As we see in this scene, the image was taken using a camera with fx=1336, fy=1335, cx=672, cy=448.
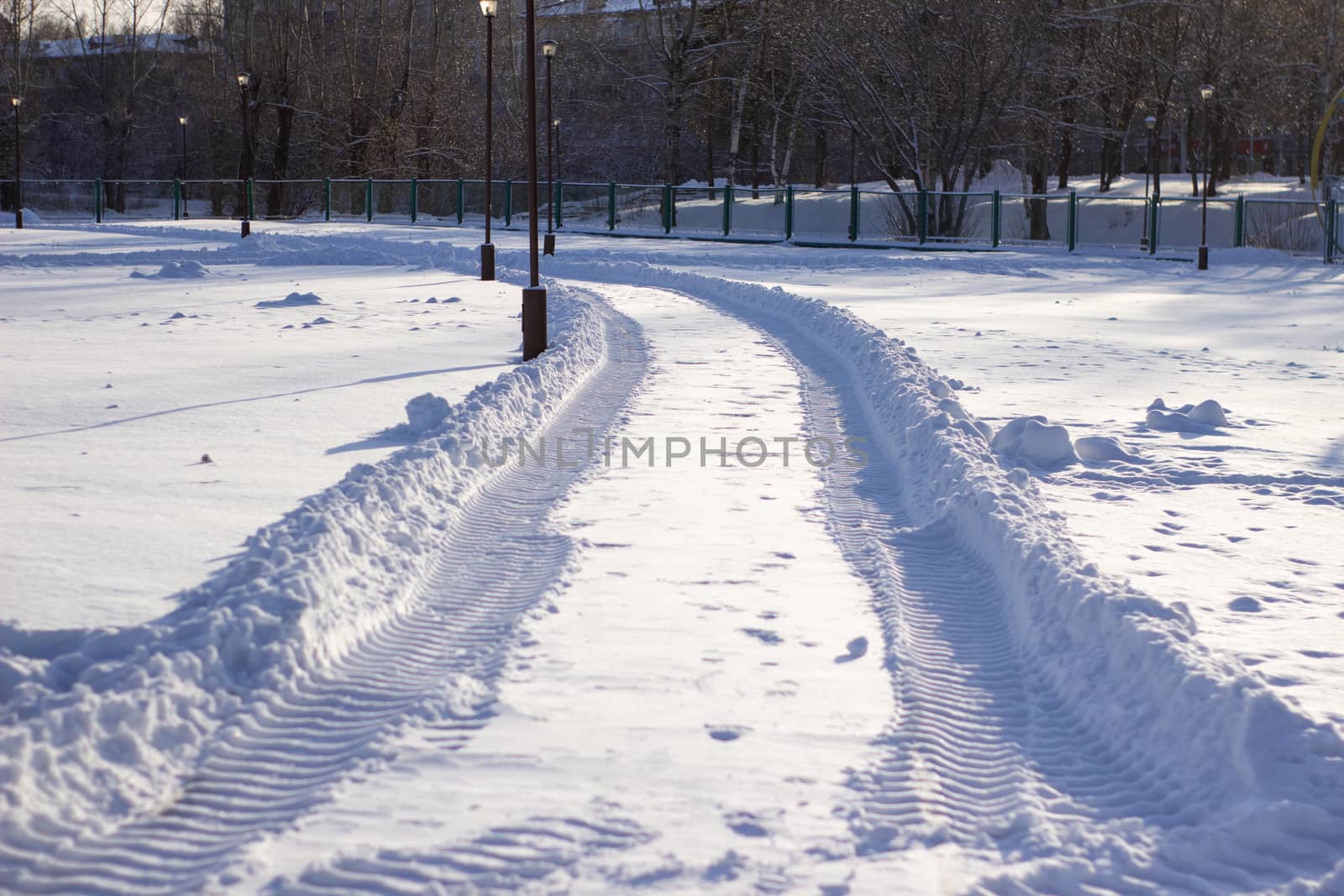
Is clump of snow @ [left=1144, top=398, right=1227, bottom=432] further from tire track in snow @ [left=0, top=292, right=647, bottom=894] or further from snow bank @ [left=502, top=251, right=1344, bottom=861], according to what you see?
tire track in snow @ [left=0, top=292, right=647, bottom=894]

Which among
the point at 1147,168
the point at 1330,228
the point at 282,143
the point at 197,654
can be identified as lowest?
the point at 197,654

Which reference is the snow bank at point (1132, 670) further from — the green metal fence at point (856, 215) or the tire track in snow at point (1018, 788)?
the green metal fence at point (856, 215)

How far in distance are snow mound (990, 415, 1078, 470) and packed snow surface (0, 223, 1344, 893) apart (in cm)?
3

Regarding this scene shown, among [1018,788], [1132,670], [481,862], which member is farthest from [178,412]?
[1018,788]

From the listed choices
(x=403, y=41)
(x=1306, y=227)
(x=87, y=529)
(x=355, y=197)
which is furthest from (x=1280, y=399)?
(x=403, y=41)

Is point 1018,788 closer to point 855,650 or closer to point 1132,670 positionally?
point 1132,670

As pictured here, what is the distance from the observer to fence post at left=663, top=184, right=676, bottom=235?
41.8 m

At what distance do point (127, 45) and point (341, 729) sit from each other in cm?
8055

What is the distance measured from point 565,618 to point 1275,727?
9.28 ft

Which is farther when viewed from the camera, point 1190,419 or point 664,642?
point 1190,419

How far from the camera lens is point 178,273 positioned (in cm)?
2458

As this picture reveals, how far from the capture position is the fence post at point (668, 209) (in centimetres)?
4184

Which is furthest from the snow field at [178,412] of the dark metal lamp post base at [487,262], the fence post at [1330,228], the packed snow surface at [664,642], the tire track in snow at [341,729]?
the fence post at [1330,228]

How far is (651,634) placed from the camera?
221 inches
